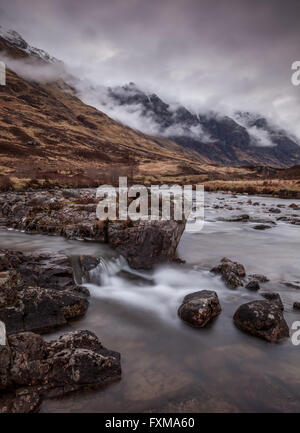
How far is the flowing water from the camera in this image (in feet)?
14.4

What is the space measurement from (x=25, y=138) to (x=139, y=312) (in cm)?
12352

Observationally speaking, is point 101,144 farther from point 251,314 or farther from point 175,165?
point 251,314

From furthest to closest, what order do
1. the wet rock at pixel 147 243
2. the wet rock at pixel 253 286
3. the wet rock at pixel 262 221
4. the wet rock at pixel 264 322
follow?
the wet rock at pixel 262 221
the wet rock at pixel 147 243
the wet rock at pixel 253 286
the wet rock at pixel 264 322

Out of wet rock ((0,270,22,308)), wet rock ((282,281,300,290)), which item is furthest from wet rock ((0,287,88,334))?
wet rock ((282,281,300,290))

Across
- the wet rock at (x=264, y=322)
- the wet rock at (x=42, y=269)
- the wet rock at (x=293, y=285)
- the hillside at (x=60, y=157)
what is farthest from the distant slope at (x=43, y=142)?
the wet rock at (x=264, y=322)

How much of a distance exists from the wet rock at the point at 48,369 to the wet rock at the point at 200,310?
2.52 meters

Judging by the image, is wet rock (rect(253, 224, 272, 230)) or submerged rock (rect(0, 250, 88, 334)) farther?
wet rock (rect(253, 224, 272, 230))

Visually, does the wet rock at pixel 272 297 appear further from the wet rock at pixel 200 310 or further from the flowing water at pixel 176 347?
the wet rock at pixel 200 310

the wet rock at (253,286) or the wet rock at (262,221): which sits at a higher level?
the wet rock at (262,221)

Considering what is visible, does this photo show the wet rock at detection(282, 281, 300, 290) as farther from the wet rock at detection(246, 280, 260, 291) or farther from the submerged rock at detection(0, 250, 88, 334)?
the submerged rock at detection(0, 250, 88, 334)

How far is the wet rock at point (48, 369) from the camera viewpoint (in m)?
4.06

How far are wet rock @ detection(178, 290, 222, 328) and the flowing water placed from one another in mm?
180

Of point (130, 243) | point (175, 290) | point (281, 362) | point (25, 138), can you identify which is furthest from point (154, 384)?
point (25, 138)

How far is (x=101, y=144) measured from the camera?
15762cm
